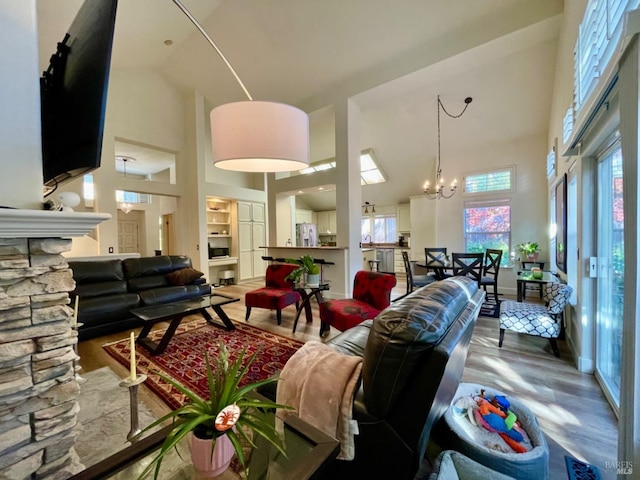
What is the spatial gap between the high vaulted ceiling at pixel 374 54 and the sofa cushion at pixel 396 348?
3985 millimetres

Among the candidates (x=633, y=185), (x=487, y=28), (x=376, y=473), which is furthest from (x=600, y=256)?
(x=487, y=28)

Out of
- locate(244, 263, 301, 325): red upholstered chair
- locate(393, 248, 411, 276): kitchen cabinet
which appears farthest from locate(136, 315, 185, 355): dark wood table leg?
locate(393, 248, 411, 276): kitchen cabinet

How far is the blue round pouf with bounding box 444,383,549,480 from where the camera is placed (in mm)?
1187

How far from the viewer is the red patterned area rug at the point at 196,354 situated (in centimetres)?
225

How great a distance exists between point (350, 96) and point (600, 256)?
398 cm

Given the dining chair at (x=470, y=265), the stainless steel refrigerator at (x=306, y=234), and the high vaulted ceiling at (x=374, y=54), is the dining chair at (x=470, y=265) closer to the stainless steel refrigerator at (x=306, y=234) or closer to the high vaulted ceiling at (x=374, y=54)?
the high vaulted ceiling at (x=374, y=54)

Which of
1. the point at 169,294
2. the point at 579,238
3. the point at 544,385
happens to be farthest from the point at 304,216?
the point at 544,385

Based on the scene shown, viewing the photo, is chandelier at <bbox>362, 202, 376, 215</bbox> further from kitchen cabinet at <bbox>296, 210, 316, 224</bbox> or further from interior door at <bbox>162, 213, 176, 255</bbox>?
interior door at <bbox>162, 213, 176, 255</bbox>

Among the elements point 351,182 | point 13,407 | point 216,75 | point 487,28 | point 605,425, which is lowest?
point 605,425

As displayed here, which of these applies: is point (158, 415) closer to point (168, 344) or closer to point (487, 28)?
point (168, 344)

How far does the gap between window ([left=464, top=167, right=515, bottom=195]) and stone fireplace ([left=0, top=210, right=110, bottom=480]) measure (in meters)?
6.37

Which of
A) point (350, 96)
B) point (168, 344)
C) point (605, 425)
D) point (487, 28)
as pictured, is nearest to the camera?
point (605, 425)

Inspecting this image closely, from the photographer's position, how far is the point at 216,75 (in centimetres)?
533

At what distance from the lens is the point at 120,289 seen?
153 inches
